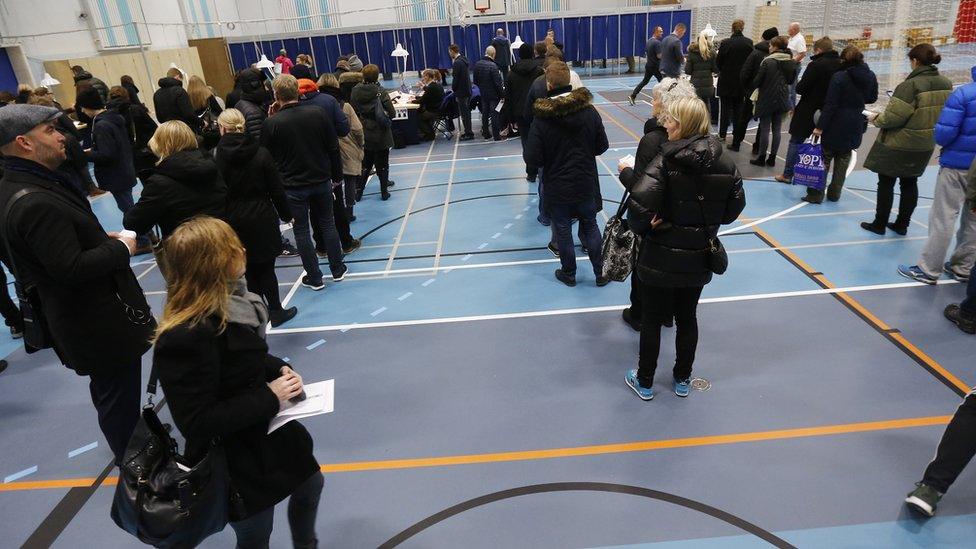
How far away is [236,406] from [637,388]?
105 inches

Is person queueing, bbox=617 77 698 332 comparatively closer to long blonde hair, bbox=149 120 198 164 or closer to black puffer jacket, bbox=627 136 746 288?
black puffer jacket, bbox=627 136 746 288

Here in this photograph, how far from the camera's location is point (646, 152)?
12.8ft

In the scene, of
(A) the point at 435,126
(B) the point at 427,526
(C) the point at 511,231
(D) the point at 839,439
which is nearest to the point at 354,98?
(C) the point at 511,231

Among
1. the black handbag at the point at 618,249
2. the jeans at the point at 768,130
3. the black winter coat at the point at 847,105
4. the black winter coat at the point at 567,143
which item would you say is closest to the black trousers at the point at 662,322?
the black handbag at the point at 618,249

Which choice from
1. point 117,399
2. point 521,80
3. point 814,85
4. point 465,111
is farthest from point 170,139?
point 465,111

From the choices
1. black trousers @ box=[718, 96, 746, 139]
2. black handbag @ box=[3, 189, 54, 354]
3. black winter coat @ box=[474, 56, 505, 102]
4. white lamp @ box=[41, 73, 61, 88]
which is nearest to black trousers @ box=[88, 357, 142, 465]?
black handbag @ box=[3, 189, 54, 354]

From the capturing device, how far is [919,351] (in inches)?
158

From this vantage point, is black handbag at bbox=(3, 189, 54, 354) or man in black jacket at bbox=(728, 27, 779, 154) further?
man in black jacket at bbox=(728, 27, 779, 154)

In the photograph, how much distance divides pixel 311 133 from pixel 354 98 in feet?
9.27

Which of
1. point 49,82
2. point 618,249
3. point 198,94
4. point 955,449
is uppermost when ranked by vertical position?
point 49,82

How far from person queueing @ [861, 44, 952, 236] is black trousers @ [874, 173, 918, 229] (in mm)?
15

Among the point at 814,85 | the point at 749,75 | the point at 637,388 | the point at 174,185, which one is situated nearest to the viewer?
the point at 174,185

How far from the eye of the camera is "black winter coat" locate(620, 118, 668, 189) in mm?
3832

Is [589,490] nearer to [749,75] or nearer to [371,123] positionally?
[371,123]
